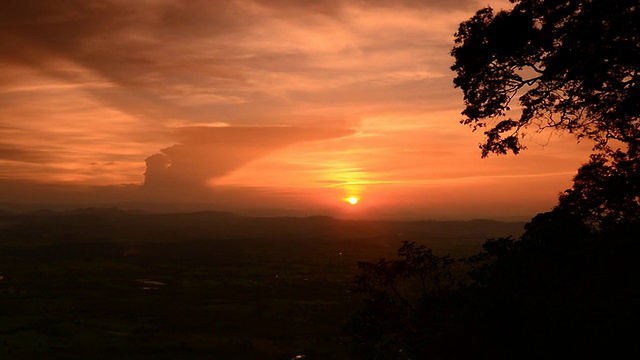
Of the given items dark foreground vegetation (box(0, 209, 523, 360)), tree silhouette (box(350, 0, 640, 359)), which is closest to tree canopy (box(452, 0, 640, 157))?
tree silhouette (box(350, 0, 640, 359))

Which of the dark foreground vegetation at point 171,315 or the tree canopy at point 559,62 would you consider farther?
the dark foreground vegetation at point 171,315

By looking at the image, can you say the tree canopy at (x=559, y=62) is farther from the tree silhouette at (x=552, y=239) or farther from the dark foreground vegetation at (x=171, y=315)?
the dark foreground vegetation at (x=171, y=315)

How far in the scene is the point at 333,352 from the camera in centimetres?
7975

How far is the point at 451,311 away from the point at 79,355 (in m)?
72.3

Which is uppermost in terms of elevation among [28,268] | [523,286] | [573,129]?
[573,129]

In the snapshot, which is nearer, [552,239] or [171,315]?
[552,239]

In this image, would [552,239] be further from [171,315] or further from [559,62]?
[171,315]

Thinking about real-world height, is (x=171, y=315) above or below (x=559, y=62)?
below

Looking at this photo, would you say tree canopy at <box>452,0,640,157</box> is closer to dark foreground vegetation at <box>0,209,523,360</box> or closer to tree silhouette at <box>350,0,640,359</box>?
tree silhouette at <box>350,0,640,359</box>

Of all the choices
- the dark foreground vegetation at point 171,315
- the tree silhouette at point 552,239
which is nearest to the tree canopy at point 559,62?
the tree silhouette at point 552,239

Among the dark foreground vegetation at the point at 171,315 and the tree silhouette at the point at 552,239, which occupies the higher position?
the tree silhouette at the point at 552,239

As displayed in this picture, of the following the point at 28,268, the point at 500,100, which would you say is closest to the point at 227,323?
the point at 500,100

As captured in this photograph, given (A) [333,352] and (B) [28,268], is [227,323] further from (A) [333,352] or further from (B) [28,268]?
(B) [28,268]

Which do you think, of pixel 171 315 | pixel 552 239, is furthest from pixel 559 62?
pixel 171 315
